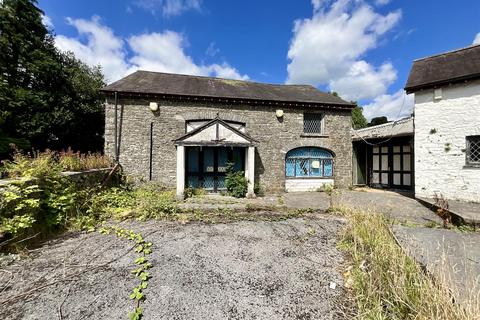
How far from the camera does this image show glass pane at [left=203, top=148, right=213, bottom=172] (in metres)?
9.59

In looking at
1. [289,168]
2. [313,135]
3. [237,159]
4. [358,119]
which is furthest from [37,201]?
[358,119]

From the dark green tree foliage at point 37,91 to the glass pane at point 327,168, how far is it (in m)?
16.9

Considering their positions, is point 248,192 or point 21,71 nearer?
point 248,192

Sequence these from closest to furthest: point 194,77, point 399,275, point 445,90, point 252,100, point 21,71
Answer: point 399,275
point 445,90
point 252,100
point 194,77
point 21,71

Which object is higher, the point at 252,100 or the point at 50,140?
the point at 252,100

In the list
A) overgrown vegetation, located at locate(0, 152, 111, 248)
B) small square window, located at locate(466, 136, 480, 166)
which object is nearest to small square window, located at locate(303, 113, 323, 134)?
small square window, located at locate(466, 136, 480, 166)

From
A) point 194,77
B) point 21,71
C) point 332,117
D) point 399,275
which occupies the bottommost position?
point 399,275

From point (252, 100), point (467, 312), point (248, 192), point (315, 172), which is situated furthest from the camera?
point (315, 172)

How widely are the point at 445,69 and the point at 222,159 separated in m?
9.44

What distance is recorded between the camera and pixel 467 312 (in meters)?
1.96

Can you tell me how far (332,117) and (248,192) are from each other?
19.9 ft

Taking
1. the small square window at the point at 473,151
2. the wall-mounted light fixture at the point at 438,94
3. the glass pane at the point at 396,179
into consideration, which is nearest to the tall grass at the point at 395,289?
the small square window at the point at 473,151

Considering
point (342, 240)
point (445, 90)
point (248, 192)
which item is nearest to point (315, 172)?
point (248, 192)

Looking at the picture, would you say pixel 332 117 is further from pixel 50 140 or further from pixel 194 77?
pixel 50 140
